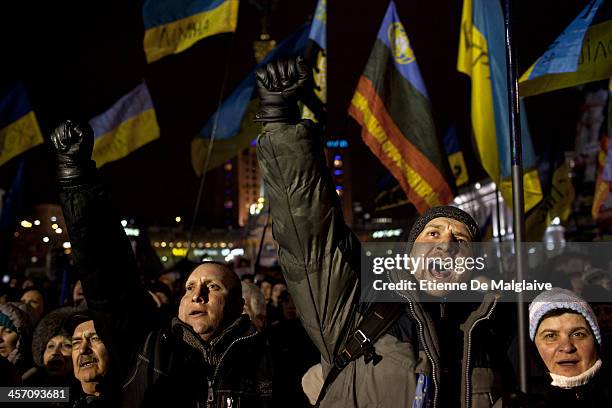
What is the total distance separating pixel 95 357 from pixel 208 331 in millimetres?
772

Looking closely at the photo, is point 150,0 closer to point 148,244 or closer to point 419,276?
point 148,244

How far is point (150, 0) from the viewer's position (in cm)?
1084

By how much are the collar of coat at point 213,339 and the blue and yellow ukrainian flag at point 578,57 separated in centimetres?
471

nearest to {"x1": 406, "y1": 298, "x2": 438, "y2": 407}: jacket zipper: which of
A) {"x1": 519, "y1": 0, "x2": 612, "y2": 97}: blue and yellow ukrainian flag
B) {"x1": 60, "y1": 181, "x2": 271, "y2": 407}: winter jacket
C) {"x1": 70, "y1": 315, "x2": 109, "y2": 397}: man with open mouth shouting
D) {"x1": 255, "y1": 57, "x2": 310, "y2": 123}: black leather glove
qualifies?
{"x1": 255, "y1": 57, "x2": 310, "y2": 123}: black leather glove

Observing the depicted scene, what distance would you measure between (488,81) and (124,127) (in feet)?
19.4

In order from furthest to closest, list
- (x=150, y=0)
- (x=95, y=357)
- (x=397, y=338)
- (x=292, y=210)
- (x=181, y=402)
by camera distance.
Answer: (x=150, y=0) → (x=95, y=357) → (x=181, y=402) → (x=397, y=338) → (x=292, y=210)

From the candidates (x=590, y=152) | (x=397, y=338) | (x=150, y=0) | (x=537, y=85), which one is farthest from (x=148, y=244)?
(x=590, y=152)

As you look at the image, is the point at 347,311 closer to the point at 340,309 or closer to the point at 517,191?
the point at 340,309

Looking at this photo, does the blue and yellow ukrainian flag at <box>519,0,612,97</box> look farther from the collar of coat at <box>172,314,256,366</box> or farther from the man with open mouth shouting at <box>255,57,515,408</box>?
the man with open mouth shouting at <box>255,57,515,408</box>

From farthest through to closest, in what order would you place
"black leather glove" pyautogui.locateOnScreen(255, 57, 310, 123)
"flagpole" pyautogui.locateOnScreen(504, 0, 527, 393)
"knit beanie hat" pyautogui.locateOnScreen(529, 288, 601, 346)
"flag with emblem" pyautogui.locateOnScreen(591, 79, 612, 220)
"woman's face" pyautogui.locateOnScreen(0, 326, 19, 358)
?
"flag with emblem" pyautogui.locateOnScreen(591, 79, 612, 220), "woman's face" pyautogui.locateOnScreen(0, 326, 19, 358), "knit beanie hat" pyautogui.locateOnScreen(529, 288, 601, 346), "flagpole" pyautogui.locateOnScreen(504, 0, 527, 393), "black leather glove" pyautogui.locateOnScreen(255, 57, 310, 123)

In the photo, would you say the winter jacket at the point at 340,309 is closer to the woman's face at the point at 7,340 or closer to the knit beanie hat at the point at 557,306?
the knit beanie hat at the point at 557,306

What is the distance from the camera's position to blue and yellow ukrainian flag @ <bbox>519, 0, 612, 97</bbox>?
7.23m

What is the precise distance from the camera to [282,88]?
8.68 ft

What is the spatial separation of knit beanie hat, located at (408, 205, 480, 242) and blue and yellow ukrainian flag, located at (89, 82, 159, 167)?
8.94m
